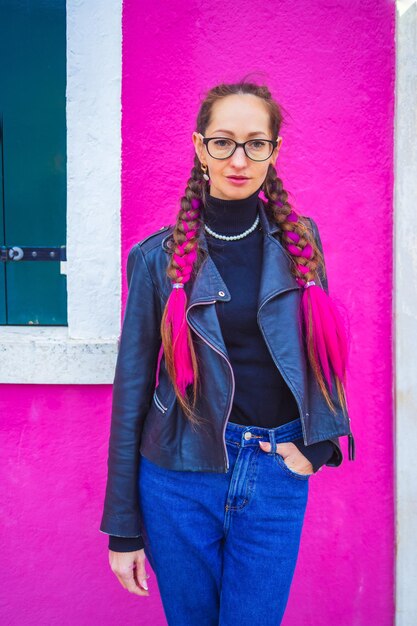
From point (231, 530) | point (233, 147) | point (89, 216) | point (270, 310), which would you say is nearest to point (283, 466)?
point (231, 530)

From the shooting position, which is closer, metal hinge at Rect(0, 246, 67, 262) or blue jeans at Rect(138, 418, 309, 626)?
blue jeans at Rect(138, 418, 309, 626)

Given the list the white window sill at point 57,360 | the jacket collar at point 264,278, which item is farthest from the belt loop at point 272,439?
the white window sill at point 57,360

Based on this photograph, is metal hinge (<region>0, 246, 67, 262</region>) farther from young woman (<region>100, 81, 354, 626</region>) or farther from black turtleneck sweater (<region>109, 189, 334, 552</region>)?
black turtleneck sweater (<region>109, 189, 334, 552</region>)

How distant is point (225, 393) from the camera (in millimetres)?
1667

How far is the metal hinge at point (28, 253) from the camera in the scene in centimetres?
266

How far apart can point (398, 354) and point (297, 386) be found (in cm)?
102

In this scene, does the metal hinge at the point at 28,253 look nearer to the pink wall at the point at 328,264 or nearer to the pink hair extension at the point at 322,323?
the pink wall at the point at 328,264

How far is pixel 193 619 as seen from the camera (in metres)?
1.78

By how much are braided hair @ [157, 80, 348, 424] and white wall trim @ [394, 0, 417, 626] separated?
0.80 m

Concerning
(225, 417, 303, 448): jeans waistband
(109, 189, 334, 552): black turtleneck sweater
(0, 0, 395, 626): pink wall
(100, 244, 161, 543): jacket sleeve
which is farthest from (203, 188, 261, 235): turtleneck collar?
(0, 0, 395, 626): pink wall

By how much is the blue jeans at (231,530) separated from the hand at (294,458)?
0.02m

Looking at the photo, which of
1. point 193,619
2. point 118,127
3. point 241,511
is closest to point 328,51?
point 118,127

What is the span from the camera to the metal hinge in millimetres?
2662

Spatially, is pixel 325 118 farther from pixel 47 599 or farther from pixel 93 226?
pixel 47 599
